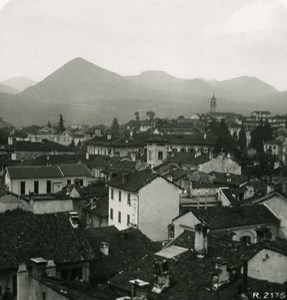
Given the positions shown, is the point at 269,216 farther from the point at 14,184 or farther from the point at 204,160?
the point at 204,160

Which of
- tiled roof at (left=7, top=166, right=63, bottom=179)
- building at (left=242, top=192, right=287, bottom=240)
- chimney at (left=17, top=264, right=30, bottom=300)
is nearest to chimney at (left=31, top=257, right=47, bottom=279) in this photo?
chimney at (left=17, top=264, right=30, bottom=300)

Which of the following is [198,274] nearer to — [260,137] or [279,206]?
[279,206]

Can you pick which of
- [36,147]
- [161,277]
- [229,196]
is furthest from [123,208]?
[36,147]

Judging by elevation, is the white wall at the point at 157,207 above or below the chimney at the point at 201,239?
below

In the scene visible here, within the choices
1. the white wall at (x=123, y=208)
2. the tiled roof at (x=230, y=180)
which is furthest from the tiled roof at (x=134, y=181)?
the tiled roof at (x=230, y=180)

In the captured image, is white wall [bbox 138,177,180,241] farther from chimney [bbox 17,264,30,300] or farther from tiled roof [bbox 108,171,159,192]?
chimney [bbox 17,264,30,300]

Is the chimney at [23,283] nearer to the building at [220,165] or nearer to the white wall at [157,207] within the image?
the white wall at [157,207]
